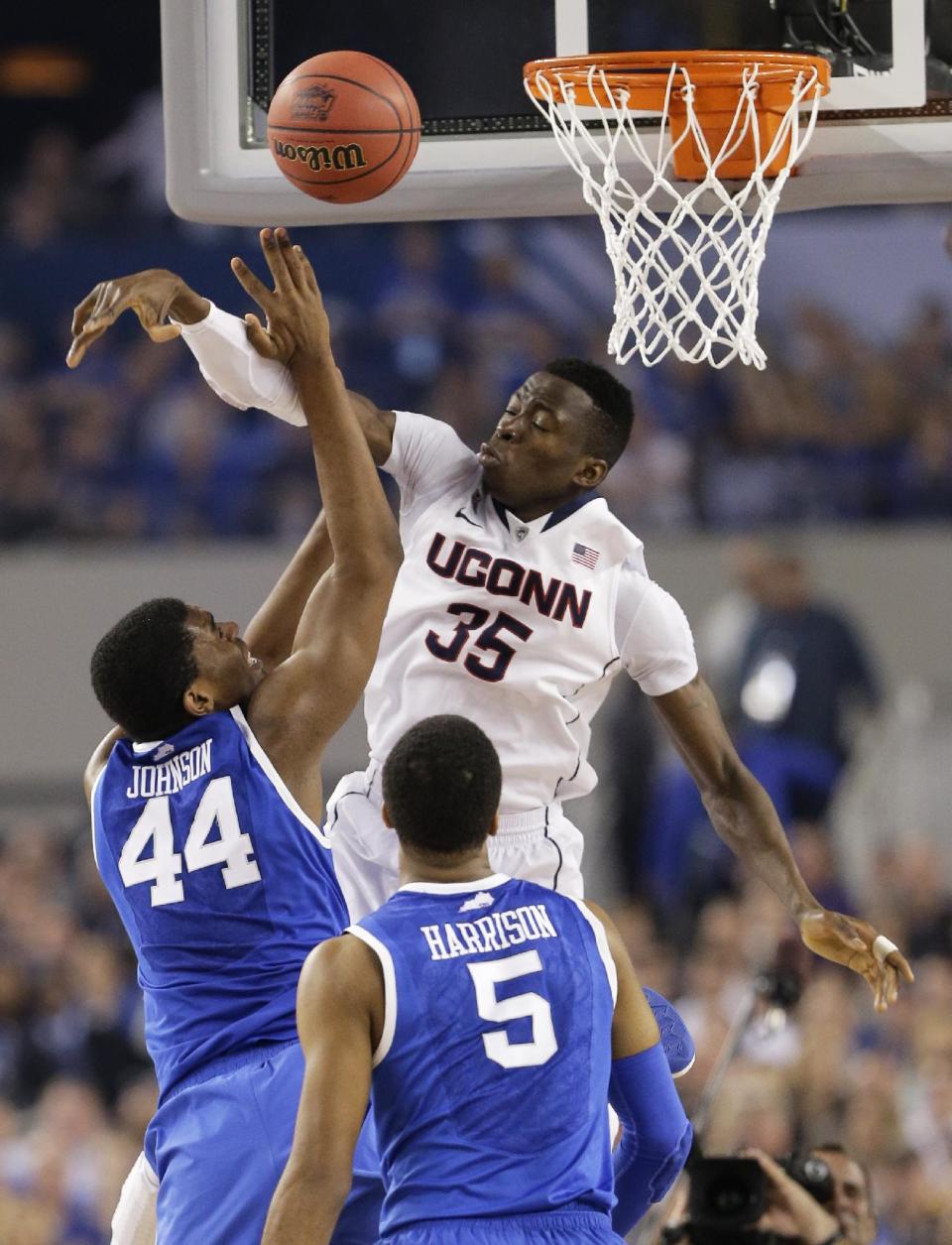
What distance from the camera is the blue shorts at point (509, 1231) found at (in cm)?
322

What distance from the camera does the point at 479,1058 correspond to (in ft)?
10.6

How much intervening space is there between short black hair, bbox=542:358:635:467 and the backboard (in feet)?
1.98

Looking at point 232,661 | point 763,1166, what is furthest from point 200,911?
point 763,1166

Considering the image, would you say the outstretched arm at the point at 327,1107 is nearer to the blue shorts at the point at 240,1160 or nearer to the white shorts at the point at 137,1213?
the blue shorts at the point at 240,1160

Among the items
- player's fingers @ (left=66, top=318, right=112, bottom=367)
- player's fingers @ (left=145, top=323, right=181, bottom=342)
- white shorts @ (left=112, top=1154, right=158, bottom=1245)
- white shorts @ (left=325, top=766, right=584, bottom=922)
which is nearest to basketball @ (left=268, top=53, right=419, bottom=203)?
player's fingers @ (left=145, top=323, right=181, bottom=342)

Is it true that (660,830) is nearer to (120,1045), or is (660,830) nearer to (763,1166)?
(120,1045)

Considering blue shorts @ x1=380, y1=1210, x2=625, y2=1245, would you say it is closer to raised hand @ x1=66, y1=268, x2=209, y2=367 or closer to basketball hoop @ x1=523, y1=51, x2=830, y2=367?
raised hand @ x1=66, y1=268, x2=209, y2=367

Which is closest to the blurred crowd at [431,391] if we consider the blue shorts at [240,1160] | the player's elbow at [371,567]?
the player's elbow at [371,567]

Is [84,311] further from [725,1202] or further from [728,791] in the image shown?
[725,1202]

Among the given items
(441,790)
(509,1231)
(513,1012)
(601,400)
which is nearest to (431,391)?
(601,400)

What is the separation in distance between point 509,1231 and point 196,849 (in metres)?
0.97

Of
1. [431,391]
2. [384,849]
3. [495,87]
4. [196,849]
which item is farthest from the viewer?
[431,391]

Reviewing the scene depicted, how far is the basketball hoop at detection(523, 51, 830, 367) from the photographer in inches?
192

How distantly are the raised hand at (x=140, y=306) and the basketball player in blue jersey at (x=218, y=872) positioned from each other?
56 centimetres
